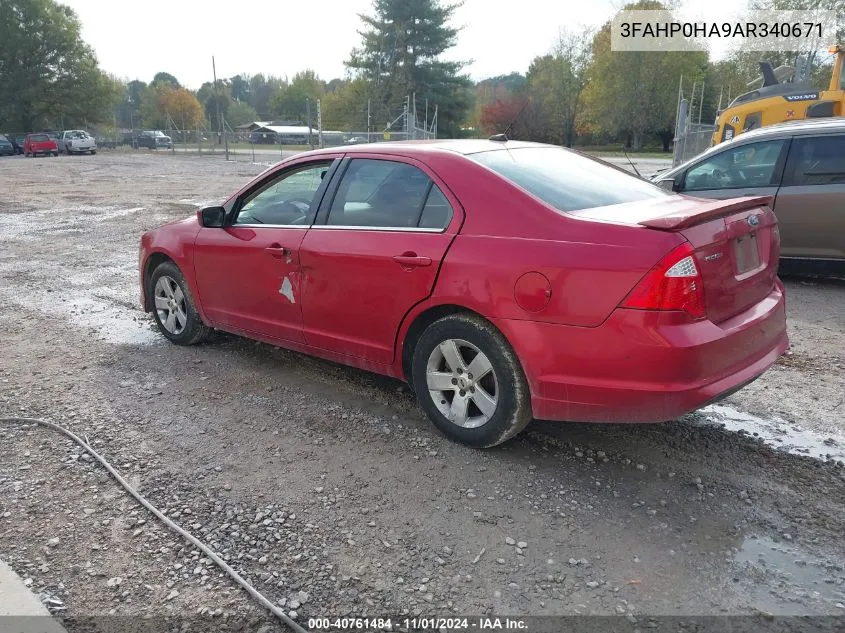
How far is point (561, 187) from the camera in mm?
3711

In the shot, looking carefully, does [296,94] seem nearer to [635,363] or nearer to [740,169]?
[740,169]

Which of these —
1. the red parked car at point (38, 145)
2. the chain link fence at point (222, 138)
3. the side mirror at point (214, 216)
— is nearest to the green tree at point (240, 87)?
the chain link fence at point (222, 138)

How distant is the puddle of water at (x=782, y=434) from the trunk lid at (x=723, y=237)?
792 mm

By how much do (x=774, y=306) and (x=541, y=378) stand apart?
54.7 inches

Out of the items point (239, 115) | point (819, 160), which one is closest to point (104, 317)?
point (819, 160)

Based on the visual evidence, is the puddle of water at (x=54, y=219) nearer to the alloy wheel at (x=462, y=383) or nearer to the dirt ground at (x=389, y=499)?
the dirt ground at (x=389, y=499)

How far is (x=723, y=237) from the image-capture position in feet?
10.6

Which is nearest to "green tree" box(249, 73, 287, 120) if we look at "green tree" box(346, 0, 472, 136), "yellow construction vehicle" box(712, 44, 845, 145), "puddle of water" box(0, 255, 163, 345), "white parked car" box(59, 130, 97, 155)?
"green tree" box(346, 0, 472, 136)

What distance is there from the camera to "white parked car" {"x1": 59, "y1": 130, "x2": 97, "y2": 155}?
44219 millimetres

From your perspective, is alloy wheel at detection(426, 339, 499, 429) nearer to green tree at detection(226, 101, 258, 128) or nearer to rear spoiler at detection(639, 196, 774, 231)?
rear spoiler at detection(639, 196, 774, 231)

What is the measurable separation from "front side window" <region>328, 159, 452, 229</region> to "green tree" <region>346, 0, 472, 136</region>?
48010 mm

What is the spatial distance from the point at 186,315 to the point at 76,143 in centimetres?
4521

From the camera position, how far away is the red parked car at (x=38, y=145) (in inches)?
1689

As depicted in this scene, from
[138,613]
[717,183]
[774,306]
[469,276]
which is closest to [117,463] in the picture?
[138,613]
